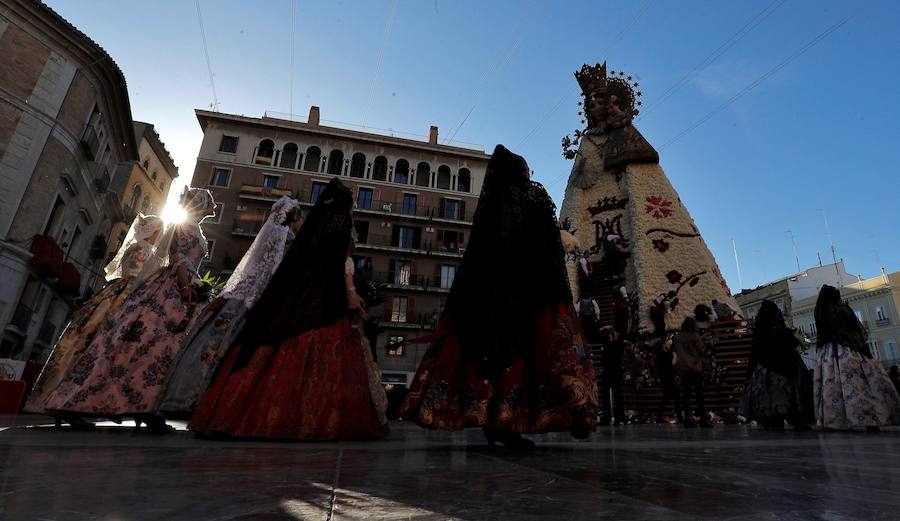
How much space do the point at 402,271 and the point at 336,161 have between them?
30.4 ft

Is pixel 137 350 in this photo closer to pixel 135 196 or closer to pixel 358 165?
pixel 135 196

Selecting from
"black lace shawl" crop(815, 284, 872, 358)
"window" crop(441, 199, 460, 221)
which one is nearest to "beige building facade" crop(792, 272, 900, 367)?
"window" crop(441, 199, 460, 221)

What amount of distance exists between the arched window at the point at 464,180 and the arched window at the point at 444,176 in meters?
0.75

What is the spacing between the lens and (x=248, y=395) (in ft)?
10.2

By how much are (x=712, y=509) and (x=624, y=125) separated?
14061 mm

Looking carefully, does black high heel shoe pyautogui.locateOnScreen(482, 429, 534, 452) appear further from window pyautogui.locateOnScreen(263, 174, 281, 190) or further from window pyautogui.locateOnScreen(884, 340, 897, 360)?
window pyautogui.locateOnScreen(884, 340, 897, 360)

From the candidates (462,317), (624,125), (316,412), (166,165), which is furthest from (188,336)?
(166,165)

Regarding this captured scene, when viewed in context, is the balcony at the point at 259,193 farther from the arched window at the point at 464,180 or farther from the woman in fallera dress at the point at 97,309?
the woman in fallera dress at the point at 97,309

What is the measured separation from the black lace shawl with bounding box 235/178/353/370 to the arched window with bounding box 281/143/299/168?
3089 cm

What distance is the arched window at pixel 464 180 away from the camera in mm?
34688

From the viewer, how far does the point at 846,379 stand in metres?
6.32

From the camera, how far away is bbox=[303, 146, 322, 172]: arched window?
32.7 meters

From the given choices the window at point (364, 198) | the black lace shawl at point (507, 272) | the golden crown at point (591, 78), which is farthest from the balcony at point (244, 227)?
the black lace shawl at point (507, 272)

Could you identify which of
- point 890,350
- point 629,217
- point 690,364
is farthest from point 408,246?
point 890,350
